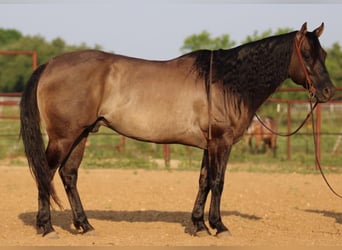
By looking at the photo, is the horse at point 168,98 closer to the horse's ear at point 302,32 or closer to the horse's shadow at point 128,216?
the horse's ear at point 302,32

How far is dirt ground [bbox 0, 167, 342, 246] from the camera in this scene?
6152 millimetres

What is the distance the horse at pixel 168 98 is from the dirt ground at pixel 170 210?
456 mm

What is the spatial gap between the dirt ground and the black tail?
1.80 feet

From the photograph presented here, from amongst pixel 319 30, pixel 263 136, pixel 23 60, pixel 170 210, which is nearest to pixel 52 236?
pixel 170 210

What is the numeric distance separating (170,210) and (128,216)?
0.71 m

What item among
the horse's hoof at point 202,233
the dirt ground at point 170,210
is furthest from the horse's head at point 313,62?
the horse's hoof at point 202,233

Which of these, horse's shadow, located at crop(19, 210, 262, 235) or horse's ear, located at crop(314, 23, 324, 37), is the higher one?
horse's ear, located at crop(314, 23, 324, 37)

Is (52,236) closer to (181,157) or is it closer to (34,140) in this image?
(34,140)

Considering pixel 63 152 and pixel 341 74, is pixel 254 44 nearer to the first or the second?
pixel 63 152

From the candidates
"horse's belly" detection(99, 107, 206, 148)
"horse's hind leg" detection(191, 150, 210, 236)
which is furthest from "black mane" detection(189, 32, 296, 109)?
"horse's hind leg" detection(191, 150, 210, 236)

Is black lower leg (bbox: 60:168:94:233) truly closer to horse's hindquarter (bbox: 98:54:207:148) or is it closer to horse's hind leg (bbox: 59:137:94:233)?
horse's hind leg (bbox: 59:137:94:233)

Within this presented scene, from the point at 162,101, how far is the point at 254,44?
3.91 feet

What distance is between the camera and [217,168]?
631 cm

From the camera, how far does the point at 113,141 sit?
65.6 feet
